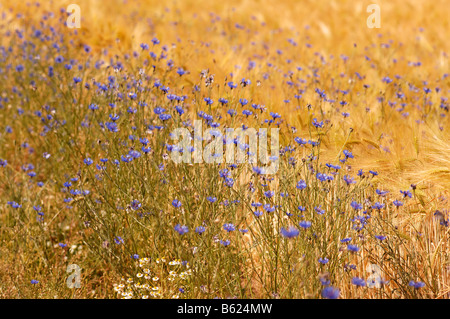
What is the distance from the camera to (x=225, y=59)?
406 centimetres

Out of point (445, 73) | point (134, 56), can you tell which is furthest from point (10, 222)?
point (445, 73)

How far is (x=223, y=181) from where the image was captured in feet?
7.88

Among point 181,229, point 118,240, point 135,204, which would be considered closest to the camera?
point 181,229

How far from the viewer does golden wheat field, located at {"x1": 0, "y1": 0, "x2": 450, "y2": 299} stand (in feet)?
7.32

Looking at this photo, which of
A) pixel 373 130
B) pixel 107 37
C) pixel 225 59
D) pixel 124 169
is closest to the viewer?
pixel 124 169

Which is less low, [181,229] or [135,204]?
[135,204]

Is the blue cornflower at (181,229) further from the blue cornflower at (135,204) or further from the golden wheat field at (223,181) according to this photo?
the blue cornflower at (135,204)

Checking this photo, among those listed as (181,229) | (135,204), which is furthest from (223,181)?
(181,229)

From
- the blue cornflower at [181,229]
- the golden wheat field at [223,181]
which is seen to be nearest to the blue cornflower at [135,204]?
the golden wheat field at [223,181]

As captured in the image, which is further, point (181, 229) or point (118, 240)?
point (118, 240)

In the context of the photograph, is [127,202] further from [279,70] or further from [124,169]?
[279,70]

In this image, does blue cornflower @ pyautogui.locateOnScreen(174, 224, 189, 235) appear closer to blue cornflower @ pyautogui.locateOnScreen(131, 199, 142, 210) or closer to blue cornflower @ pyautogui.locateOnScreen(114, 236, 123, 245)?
blue cornflower @ pyautogui.locateOnScreen(131, 199, 142, 210)

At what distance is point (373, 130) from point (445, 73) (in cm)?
194

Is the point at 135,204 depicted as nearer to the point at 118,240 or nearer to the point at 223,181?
the point at 118,240
